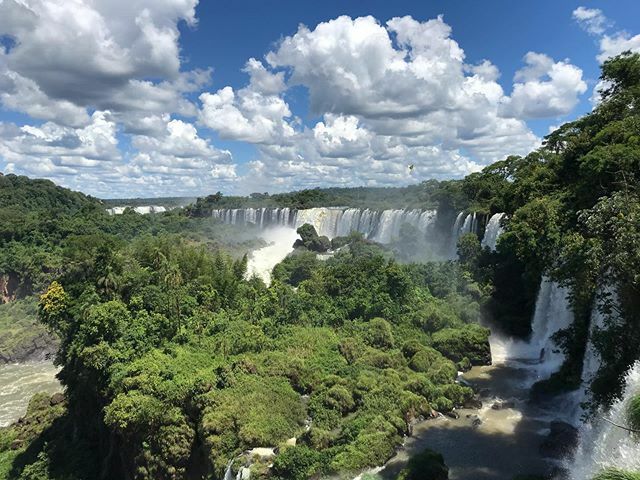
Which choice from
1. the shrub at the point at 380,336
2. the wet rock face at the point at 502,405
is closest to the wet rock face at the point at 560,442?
the wet rock face at the point at 502,405

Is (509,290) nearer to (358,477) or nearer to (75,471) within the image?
(358,477)

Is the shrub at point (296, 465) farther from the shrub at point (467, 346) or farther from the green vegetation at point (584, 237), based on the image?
the shrub at point (467, 346)

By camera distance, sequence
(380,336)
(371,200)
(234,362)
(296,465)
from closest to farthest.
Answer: (296,465) → (234,362) → (380,336) → (371,200)

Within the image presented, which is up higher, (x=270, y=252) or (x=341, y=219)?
(x=341, y=219)

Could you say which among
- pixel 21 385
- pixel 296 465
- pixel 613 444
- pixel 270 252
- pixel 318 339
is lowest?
Answer: pixel 21 385

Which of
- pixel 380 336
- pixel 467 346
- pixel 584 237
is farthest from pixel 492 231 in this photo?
pixel 584 237

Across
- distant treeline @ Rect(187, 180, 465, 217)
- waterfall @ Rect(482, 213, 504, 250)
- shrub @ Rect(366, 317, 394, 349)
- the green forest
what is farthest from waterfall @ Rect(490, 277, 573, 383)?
distant treeline @ Rect(187, 180, 465, 217)

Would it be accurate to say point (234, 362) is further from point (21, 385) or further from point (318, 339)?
point (21, 385)
